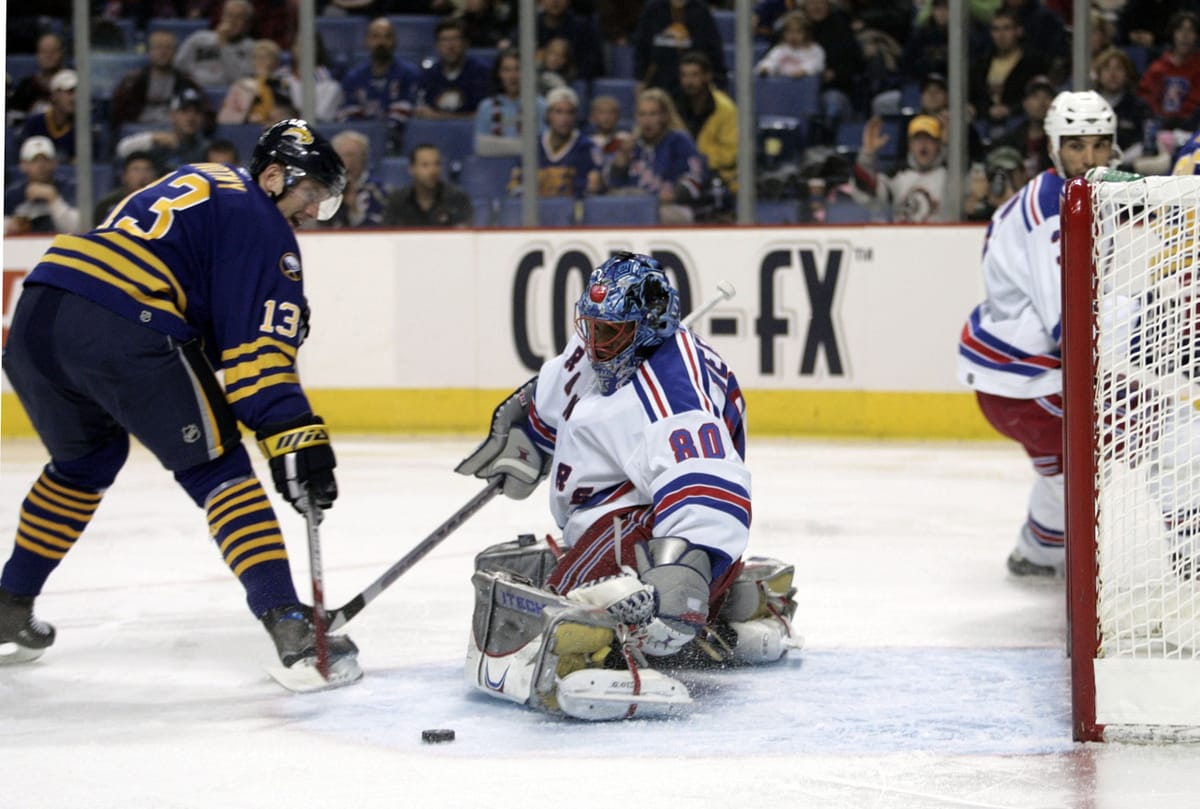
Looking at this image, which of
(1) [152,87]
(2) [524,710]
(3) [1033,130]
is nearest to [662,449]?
(2) [524,710]

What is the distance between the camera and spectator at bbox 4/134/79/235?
309 inches

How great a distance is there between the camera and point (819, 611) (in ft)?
13.3

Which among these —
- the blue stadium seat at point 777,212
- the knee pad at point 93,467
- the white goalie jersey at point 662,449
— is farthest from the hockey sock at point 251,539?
the blue stadium seat at point 777,212

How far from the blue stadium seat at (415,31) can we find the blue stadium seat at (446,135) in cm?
36

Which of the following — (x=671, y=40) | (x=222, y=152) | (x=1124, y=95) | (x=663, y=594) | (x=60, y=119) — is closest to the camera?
(x=663, y=594)

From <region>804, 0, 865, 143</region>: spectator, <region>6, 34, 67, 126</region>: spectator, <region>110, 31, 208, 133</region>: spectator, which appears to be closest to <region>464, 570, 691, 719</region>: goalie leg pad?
<region>804, 0, 865, 143</region>: spectator

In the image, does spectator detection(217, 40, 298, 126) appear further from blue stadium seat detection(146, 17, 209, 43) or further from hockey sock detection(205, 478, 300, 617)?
hockey sock detection(205, 478, 300, 617)

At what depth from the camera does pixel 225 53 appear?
8219 mm

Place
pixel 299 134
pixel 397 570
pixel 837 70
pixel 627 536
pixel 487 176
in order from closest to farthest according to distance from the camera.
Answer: pixel 627 536 < pixel 299 134 < pixel 397 570 < pixel 837 70 < pixel 487 176

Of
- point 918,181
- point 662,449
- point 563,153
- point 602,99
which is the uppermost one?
point 602,99

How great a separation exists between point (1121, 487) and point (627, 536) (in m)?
0.84

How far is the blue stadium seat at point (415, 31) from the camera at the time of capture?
316 inches

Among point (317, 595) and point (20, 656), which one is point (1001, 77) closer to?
point (317, 595)

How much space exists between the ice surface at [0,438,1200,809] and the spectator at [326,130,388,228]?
266 centimetres
